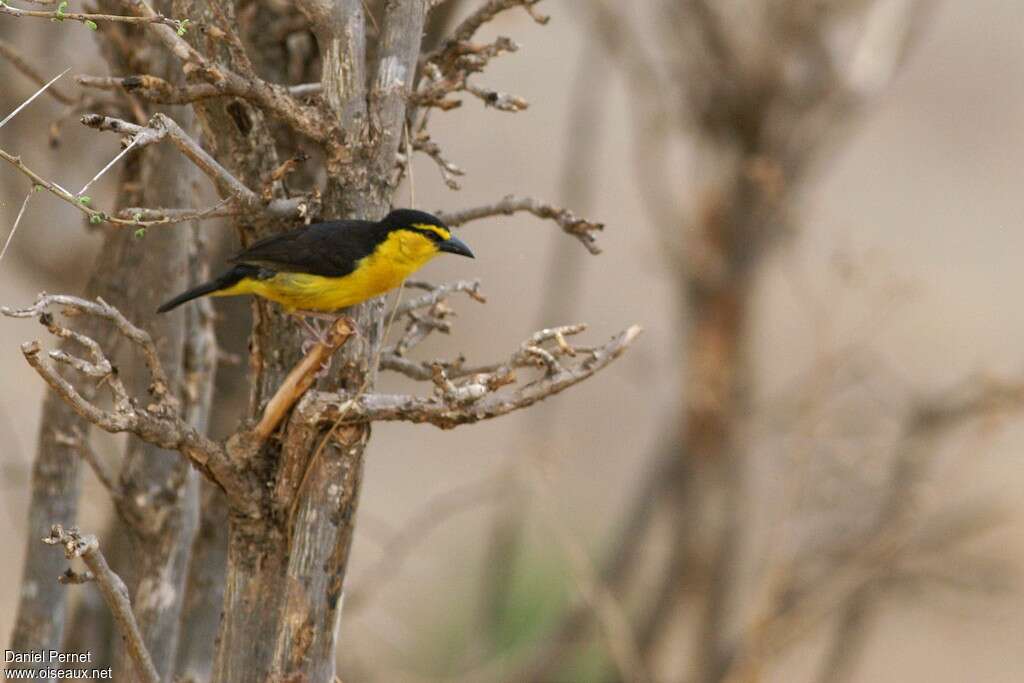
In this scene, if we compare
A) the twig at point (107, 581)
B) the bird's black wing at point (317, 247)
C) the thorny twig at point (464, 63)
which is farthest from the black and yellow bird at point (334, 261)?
the twig at point (107, 581)

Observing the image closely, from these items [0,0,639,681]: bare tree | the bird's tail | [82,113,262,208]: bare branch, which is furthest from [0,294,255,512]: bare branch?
the bird's tail

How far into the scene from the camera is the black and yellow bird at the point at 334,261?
2836 mm

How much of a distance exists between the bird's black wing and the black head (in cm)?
6

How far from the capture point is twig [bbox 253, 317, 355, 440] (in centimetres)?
263

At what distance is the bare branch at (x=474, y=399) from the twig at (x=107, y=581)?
449 mm

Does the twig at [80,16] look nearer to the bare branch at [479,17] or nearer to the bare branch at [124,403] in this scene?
the bare branch at [124,403]

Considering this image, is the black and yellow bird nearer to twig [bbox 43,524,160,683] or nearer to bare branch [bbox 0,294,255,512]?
bare branch [bbox 0,294,255,512]

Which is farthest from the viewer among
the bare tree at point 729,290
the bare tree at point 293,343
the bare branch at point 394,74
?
the bare tree at point 729,290

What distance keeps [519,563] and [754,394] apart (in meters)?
1.99

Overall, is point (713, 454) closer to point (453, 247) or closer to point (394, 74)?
point (453, 247)

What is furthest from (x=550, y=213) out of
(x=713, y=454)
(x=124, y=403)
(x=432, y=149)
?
(x=713, y=454)

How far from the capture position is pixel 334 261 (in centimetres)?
300

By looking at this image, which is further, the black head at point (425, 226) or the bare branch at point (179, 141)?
the black head at point (425, 226)

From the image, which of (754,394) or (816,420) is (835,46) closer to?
(754,394)
